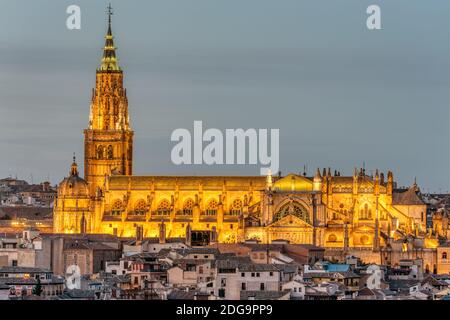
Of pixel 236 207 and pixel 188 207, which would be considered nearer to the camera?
pixel 236 207

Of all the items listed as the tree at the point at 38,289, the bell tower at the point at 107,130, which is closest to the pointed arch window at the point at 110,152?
the bell tower at the point at 107,130

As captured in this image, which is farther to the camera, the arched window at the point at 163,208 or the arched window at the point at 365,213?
the arched window at the point at 163,208

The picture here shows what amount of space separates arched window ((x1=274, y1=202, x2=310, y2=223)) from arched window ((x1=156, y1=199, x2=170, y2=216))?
232 inches

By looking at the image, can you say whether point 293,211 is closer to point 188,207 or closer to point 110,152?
point 188,207

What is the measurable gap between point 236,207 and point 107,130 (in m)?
9.15

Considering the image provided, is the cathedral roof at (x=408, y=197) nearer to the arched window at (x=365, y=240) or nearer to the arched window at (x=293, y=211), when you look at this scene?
the arched window at (x=365, y=240)

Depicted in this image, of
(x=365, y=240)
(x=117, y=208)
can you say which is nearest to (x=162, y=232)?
(x=117, y=208)

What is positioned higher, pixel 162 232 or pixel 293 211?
pixel 293 211

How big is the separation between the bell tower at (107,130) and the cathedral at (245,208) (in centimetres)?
41

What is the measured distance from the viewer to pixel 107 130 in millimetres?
88125

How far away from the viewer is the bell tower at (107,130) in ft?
287
